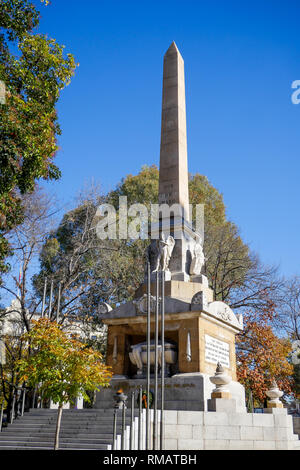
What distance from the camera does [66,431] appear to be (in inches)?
429

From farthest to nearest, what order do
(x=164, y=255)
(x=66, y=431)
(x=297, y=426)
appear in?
(x=297, y=426) → (x=164, y=255) → (x=66, y=431)

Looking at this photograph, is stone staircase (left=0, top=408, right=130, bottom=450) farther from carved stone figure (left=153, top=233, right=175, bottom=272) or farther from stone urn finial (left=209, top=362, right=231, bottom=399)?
carved stone figure (left=153, top=233, right=175, bottom=272)

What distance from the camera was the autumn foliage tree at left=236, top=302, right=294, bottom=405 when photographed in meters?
24.2

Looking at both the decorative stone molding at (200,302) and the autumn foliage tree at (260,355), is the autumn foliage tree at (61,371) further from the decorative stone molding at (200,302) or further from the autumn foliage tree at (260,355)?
the autumn foliage tree at (260,355)

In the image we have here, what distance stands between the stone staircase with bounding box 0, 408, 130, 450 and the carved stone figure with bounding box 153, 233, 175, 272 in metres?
5.42

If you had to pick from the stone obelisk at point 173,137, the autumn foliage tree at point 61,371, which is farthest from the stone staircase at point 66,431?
the stone obelisk at point 173,137

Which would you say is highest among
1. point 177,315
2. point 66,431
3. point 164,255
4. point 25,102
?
point 25,102

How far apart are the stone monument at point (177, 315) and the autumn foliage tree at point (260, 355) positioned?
29.4ft

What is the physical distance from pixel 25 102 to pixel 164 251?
6.67 metres

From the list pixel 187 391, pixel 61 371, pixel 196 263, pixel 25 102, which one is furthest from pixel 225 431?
pixel 25 102

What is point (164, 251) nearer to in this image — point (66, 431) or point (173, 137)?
point (173, 137)

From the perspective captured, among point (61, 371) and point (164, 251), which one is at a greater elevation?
point (164, 251)
